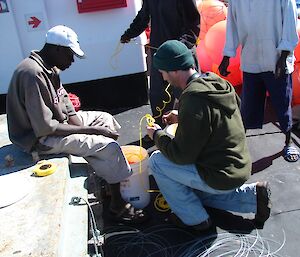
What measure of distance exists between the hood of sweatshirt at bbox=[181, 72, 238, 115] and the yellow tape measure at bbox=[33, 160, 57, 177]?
1077 mm

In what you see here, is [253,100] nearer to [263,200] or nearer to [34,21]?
[263,200]

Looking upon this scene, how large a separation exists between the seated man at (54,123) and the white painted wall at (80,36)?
6.54 ft

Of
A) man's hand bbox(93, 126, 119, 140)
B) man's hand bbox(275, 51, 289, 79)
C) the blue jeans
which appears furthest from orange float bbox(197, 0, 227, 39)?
the blue jeans

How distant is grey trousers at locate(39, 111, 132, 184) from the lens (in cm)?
313

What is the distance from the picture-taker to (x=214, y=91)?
2570 mm

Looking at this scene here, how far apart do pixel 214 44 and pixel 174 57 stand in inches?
106

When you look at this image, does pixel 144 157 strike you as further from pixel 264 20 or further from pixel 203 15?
pixel 203 15

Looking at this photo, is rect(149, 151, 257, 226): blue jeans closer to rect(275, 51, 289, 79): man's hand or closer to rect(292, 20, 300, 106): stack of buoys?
rect(275, 51, 289, 79): man's hand

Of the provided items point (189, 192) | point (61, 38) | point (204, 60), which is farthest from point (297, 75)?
point (61, 38)

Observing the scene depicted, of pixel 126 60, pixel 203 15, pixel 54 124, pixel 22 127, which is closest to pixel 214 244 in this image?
pixel 54 124

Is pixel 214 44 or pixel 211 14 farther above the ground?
pixel 211 14

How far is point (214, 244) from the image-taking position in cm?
295

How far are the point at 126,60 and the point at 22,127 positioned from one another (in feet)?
8.01

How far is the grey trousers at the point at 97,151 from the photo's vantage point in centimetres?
313
